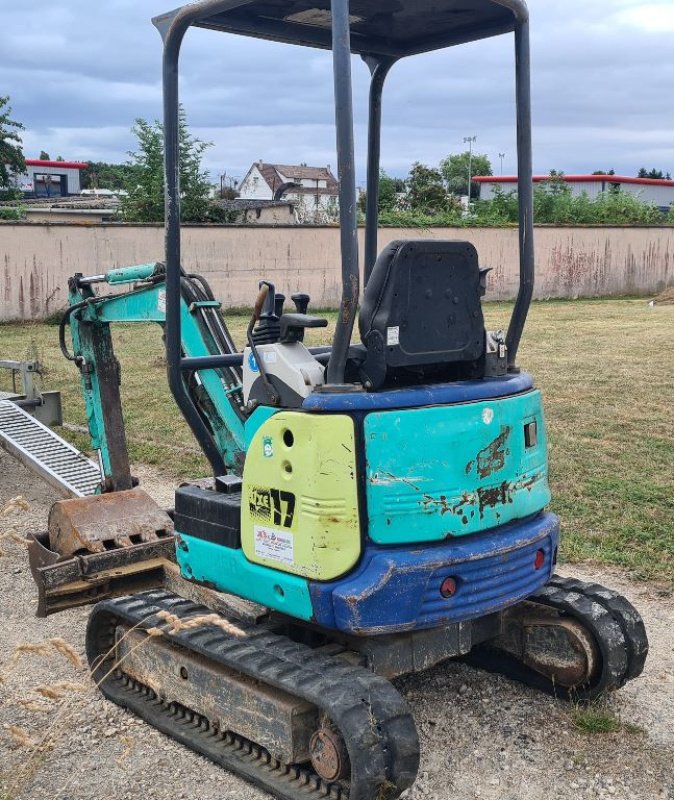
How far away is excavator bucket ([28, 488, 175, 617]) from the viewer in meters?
4.97

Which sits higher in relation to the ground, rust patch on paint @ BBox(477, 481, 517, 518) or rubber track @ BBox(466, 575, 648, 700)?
rust patch on paint @ BBox(477, 481, 517, 518)

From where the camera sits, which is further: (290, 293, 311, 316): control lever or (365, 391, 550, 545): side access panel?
(290, 293, 311, 316): control lever

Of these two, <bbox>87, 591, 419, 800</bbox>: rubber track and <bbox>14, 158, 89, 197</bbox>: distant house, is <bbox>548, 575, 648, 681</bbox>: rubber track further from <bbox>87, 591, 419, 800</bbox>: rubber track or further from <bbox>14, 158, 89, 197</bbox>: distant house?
<bbox>14, 158, 89, 197</bbox>: distant house

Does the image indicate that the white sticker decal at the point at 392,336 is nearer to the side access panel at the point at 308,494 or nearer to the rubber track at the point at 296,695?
the side access panel at the point at 308,494

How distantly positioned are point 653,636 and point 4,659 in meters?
3.22

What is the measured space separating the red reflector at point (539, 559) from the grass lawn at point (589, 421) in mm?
2147

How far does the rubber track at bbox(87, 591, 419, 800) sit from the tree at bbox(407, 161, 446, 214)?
32.1m

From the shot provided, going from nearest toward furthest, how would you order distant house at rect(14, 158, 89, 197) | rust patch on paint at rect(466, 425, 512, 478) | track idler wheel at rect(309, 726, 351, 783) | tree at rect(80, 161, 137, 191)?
track idler wheel at rect(309, 726, 351, 783), rust patch on paint at rect(466, 425, 512, 478), distant house at rect(14, 158, 89, 197), tree at rect(80, 161, 137, 191)

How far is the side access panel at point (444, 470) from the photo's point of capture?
3.49 meters

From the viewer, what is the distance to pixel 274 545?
146 inches

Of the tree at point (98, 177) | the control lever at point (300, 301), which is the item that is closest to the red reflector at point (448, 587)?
the control lever at point (300, 301)

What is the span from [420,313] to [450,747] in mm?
1737

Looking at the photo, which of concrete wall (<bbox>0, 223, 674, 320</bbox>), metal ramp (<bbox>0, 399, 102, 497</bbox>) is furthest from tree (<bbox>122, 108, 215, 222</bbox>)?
metal ramp (<bbox>0, 399, 102, 497</bbox>)

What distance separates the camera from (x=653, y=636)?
5098 mm
